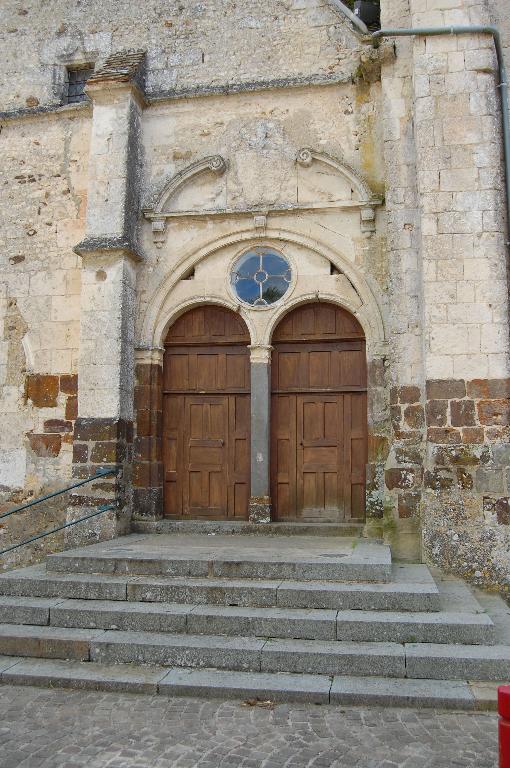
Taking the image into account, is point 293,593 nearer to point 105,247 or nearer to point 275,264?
point 275,264

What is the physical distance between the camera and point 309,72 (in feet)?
26.7

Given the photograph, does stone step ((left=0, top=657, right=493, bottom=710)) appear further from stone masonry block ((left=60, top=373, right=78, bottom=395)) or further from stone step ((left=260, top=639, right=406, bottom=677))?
A: stone masonry block ((left=60, top=373, right=78, bottom=395))

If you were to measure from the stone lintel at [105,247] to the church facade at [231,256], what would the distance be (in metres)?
0.02

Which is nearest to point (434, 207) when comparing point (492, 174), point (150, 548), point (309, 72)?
point (492, 174)

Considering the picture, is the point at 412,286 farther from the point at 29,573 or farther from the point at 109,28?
the point at 109,28

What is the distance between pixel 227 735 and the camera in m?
3.95

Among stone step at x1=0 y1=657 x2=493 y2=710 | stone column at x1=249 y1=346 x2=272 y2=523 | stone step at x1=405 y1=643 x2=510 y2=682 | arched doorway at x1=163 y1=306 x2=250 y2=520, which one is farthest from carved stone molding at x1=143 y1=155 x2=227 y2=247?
stone step at x1=405 y1=643 x2=510 y2=682

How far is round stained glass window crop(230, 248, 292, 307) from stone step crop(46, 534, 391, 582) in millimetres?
2873

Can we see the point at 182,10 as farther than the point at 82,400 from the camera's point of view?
Yes

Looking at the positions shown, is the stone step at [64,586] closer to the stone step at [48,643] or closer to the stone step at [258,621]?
the stone step at [258,621]

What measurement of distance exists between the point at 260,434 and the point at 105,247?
2.75m

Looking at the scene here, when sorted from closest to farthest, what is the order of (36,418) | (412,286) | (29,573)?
(29,573) → (412,286) → (36,418)

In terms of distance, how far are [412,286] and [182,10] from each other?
15.5ft

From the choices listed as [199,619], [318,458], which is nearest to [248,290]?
[318,458]
